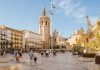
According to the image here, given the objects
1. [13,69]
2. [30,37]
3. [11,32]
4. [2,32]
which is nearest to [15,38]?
[11,32]

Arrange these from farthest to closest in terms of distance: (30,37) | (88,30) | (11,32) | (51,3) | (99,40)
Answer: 1. (30,37)
2. (11,32)
3. (51,3)
4. (88,30)
5. (99,40)

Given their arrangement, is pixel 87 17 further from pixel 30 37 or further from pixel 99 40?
pixel 30 37

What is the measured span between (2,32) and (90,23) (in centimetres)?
7609

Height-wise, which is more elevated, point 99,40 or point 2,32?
point 2,32

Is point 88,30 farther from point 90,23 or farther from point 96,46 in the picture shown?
point 96,46

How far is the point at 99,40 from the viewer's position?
1793 inches

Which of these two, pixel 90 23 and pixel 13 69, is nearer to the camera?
pixel 13 69

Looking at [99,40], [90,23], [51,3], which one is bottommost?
[99,40]

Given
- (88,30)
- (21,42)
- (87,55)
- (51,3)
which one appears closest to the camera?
(87,55)

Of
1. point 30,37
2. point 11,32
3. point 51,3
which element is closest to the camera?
point 51,3

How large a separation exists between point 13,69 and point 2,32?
13576 cm

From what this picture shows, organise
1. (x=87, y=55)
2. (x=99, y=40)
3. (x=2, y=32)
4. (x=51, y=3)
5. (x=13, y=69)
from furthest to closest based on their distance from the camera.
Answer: (x=2, y=32) < (x=51, y=3) < (x=87, y=55) < (x=99, y=40) < (x=13, y=69)

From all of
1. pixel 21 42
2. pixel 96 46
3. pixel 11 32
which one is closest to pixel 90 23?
pixel 96 46

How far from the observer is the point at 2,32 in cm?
13675
